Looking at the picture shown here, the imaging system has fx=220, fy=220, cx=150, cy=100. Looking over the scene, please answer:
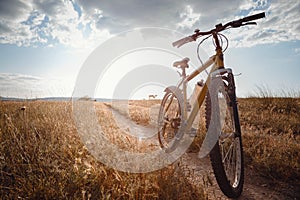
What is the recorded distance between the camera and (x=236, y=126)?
309cm

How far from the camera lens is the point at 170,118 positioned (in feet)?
15.8

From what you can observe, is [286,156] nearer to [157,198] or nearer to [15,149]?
[157,198]

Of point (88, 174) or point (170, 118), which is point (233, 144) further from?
point (88, 174)

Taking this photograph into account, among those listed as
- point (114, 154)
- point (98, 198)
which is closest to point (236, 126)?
point (114, 154)

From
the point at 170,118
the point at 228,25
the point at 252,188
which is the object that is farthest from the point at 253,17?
the point at 170,118

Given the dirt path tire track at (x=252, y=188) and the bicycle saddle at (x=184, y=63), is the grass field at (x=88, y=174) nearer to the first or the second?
the dirt path tire track at (x=252, y=188)

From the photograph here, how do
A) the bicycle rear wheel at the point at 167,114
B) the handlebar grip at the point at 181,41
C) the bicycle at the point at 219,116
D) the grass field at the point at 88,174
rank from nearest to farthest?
the grass field at the point at 88,174
the bicycle at the point at 219,116
the handlebar grip at the point at 181,41
the bicycle rear wheel at the point at 167,114

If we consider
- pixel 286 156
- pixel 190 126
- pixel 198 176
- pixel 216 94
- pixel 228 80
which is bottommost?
pixel 198 176

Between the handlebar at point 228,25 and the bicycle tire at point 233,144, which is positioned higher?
the handlebar at point 228,25

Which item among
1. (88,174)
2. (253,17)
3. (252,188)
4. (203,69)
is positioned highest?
(253,17)

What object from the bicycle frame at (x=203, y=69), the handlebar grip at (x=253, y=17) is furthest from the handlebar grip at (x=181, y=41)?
the handlebar grip at (x=253, y=17)

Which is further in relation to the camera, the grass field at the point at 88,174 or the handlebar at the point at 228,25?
the handlebar at the point at 228,25

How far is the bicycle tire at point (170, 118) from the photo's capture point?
434 cm

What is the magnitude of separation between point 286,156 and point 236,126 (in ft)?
4.76
